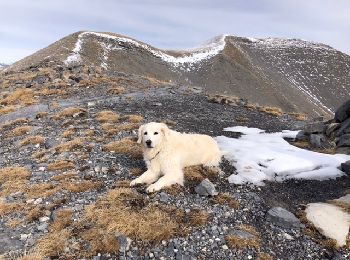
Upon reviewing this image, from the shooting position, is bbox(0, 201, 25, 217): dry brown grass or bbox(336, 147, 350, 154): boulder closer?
bbox(0, 201, 25, 217): dry brown grass

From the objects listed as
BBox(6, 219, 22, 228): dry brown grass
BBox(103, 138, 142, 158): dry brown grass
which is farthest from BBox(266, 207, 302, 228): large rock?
BBox(6, 219, 22, 228): dry brown grass

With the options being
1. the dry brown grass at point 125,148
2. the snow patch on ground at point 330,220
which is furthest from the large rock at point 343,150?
the dry brown grass at point 125,148

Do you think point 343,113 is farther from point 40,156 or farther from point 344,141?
point 40,156

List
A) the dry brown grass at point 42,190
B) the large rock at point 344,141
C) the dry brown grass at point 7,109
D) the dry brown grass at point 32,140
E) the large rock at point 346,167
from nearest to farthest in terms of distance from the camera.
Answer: the dry brown grass at point 42,190 → the large rock at point 346,167 → the large rock at point 344,141 → the dry brown grass at point 32,140 → the dry brown grass at point 7,109

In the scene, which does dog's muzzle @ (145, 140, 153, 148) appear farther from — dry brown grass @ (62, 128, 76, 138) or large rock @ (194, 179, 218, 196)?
dry brown grass @ (62, 128, 76, 138)

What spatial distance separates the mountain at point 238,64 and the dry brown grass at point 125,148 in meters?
35.9

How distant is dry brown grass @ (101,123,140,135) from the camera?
18170 millimetres

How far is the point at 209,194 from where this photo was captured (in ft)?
37.8

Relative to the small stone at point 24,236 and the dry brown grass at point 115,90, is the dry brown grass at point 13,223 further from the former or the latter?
the dry brown grass at point 115,90

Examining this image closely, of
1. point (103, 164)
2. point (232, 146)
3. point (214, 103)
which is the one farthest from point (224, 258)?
point (214, 103)

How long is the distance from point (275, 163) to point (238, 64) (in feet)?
388

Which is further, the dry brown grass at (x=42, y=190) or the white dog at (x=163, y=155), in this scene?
the white dog at (x=163, y=155)

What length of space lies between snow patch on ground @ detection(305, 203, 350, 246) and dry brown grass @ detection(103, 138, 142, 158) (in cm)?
665

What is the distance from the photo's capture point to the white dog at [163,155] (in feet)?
38.9
